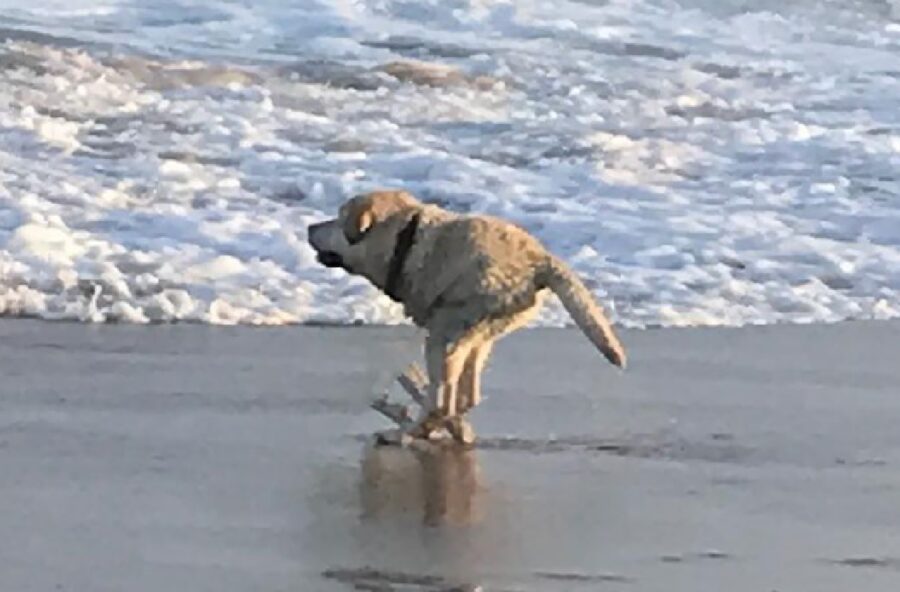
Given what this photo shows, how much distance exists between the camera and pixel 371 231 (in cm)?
695

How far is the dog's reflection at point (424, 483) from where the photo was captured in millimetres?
6062

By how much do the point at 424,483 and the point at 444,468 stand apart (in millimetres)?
209

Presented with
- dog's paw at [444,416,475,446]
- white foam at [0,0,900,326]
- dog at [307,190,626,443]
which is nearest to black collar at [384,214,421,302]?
dog at [307,190,626,443]

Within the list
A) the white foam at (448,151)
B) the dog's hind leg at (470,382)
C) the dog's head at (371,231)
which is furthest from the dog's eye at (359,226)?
the white foam at (448,151)

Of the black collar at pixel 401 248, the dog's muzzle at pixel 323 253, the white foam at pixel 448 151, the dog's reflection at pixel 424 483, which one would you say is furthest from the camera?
the white foam at pixel 448 151

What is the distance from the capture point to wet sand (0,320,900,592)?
543cm

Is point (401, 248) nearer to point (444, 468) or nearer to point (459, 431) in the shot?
point (459, 431)

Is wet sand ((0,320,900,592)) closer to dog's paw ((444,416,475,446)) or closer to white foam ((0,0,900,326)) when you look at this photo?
dog's paw ((444,416,475,446))

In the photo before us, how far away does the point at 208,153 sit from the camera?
12.0 m

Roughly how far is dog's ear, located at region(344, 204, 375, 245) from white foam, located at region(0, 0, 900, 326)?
6.87 ft

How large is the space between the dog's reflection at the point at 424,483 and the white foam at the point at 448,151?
2281mm

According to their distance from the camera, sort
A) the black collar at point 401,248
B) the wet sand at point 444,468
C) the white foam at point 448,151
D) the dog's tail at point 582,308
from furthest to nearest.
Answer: the white foam at point 448,151 < the black collar at point 401,248 < the dog's tail at point 582,308 < the wet sand at point 444,468

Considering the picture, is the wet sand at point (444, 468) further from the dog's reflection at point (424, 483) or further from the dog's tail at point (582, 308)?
the dog's tail at point (582, 308)

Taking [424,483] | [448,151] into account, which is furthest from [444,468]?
[448,151]
